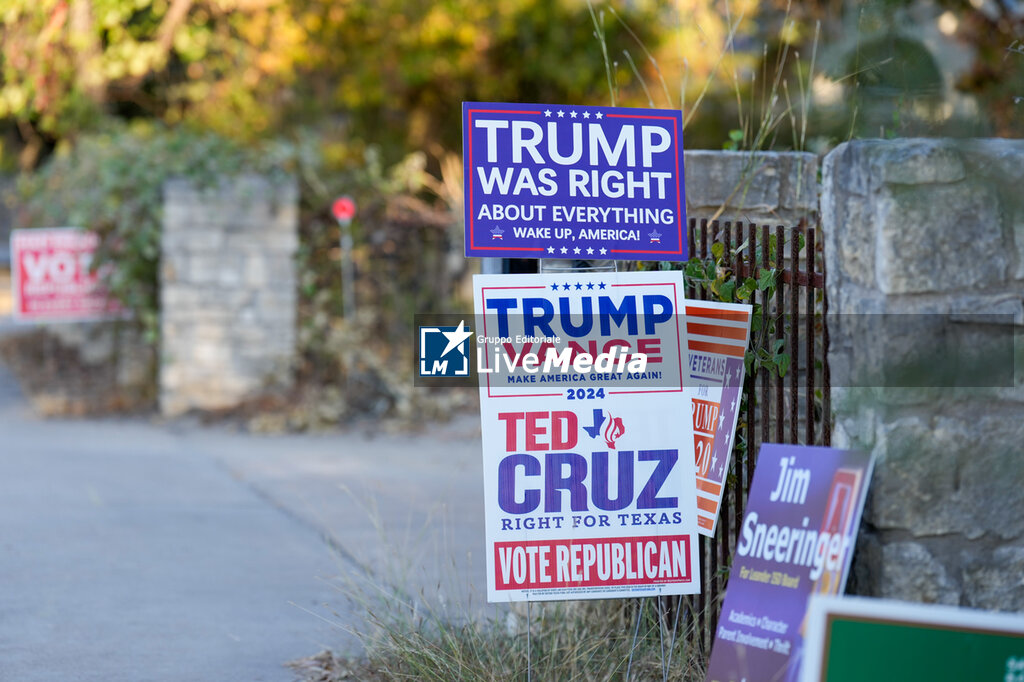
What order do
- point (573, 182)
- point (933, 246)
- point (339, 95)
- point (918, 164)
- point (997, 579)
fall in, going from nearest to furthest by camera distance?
point (918, 164), point (933, 246), point (997, 579), point (573, 182), point (339, 95)

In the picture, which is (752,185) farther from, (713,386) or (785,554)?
(785,554)

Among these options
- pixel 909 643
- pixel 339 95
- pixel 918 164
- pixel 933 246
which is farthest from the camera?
pixel 339 95

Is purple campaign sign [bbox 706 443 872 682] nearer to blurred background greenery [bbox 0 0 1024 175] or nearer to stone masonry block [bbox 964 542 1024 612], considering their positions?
stone masonry block [bbox 964 542 1024 612]

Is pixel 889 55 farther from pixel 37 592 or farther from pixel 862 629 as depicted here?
pixel 37 592

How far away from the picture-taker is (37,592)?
5234 millimetres

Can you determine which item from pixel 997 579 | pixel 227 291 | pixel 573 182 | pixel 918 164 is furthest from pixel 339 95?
pixel 997 579

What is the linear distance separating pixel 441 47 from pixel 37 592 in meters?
9.97

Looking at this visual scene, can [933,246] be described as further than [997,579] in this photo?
No

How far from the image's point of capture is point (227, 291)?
1059 centimetres

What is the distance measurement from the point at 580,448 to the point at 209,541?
10.9 ft

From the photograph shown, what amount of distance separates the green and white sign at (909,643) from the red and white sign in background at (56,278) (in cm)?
953

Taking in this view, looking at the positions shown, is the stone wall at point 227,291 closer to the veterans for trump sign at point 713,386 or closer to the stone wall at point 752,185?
the stone wall at point 752,185

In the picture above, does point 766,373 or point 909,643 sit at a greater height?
point 766,373

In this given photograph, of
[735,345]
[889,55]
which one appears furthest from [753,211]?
[889,55]
